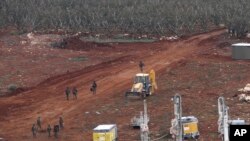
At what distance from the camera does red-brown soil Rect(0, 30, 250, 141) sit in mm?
21359

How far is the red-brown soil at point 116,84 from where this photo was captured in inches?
841

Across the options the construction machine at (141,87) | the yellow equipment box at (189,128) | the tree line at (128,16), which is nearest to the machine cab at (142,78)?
the construction machine at (141,87)

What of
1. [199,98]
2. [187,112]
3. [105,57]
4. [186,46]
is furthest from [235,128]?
[186,46]

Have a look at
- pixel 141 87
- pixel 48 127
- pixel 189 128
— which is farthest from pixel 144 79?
pixel 189 128

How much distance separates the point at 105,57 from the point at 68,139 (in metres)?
18.9

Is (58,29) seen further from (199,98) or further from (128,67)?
(199,98)

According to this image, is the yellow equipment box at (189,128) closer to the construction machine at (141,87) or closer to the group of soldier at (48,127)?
the group of soldier at (48,127)

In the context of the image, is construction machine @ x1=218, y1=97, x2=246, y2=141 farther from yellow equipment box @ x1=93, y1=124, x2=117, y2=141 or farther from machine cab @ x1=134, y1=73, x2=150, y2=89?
machine cab @ x1=134, y1=73, x2=150, y2=89

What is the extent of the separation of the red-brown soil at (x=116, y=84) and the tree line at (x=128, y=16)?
19.9 ft

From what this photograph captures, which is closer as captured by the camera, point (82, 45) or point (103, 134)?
point (103, 134)

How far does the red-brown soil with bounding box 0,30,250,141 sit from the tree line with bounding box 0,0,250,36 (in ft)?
19.9

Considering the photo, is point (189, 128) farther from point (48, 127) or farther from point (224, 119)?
point (224, 119)

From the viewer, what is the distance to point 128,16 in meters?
53.5

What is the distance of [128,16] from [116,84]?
83.1ft
